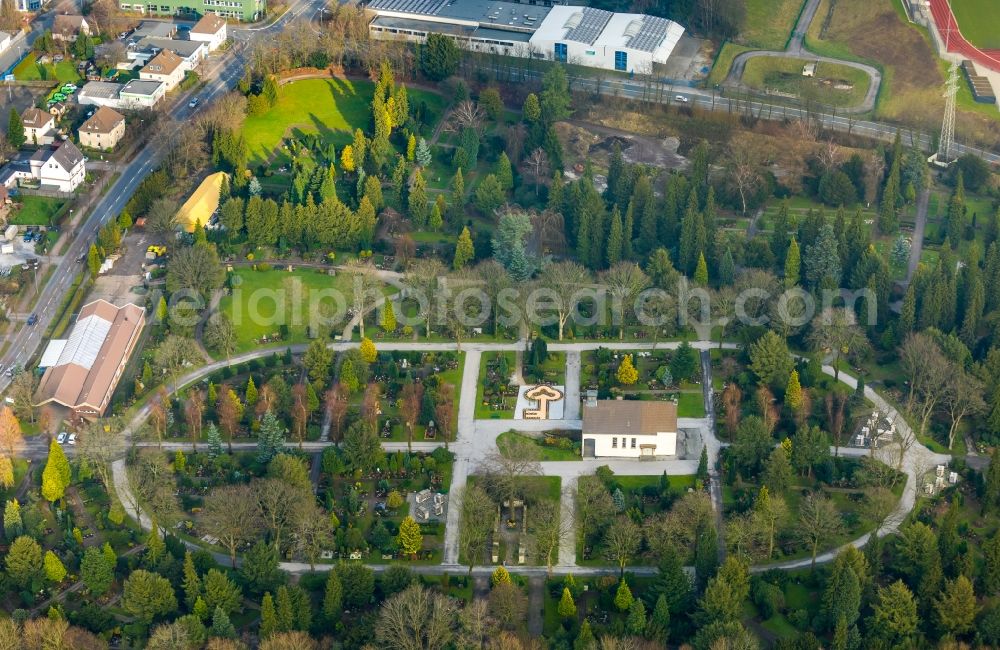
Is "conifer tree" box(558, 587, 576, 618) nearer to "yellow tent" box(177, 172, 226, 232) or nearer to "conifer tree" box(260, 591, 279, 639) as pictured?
"conifer tree" box(260, 591, 279, 639)

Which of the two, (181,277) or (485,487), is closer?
(485,487)

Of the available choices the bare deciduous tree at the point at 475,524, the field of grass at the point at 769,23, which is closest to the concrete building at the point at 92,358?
the bare deciduous tree at the point at 475,524

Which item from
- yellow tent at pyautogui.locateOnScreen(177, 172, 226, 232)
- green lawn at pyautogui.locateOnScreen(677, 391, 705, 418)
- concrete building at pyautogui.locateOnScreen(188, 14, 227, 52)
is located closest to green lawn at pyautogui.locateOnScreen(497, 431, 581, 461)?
green lawn at pyautogui.locateOnScreen(677, 391, 705, 418)

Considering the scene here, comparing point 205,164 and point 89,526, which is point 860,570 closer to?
point 89,526

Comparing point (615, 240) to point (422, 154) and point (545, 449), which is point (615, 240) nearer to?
point (422, 154)

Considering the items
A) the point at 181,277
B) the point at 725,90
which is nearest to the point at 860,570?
the point at 181,277

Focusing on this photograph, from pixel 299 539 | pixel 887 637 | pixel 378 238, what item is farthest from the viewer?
pixel 378 238

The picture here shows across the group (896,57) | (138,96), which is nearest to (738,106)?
(896,57)
